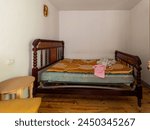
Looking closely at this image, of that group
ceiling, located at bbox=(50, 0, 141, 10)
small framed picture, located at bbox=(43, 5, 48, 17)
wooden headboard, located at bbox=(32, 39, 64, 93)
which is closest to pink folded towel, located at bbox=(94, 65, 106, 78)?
wooden headboard, located at bbox=(32, 39, 64, 93)

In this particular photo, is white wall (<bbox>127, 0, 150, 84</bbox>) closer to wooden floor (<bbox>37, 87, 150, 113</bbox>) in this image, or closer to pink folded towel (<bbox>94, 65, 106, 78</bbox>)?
wooden floor (<bbox>37, 87, 150, 113</bbox>)

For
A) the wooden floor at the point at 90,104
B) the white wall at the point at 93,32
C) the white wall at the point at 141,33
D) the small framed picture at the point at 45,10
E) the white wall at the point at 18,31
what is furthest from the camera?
the white wall at the point at 93,32

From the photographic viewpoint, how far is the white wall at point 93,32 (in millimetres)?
5117

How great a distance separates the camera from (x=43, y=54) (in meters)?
3.63

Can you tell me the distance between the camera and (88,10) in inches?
201

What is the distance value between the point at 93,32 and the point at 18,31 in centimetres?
302

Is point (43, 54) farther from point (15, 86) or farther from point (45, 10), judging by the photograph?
point (15, 86)

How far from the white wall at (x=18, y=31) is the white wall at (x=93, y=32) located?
6.01 feet

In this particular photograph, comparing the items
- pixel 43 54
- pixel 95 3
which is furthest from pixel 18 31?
pixel 95 3

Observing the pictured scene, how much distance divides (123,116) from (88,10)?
14.5 ft

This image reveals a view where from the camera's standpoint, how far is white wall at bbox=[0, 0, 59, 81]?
2143 millimetres

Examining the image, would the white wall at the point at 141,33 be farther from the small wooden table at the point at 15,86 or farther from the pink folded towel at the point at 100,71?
the small wooden table at the point at 15,86

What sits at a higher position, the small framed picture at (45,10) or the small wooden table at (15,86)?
the small framed picture at (45,10)

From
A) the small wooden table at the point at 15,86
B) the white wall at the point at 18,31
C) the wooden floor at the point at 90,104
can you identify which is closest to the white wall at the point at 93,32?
the white wall at the point at 18,31
